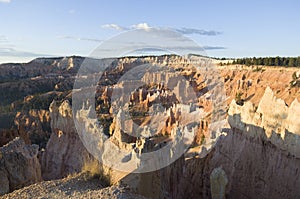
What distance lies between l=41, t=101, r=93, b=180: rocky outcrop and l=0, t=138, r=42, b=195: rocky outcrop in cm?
300

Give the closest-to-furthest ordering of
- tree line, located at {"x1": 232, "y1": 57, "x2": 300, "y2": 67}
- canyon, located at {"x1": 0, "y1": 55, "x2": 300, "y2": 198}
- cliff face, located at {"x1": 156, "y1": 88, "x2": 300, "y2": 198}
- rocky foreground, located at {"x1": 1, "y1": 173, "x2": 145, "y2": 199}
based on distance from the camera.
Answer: rocky foreground, located at {"x1": 1, "y1": 173, "x2": 145, "y2": 199}, canyon, located at {"x1": 0, "y1": 55, "x2": 300, "y2": 198}, cliff face, located at {"x1": 156, "y1": 88, "x2": 300, "y2": 198}, tree line, located at {"x1": 232, "y1": 57, "x2": 300, "y2": 67}

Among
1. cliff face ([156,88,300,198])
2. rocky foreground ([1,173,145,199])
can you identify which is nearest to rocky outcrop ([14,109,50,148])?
cliff face ([156,88,300,198])

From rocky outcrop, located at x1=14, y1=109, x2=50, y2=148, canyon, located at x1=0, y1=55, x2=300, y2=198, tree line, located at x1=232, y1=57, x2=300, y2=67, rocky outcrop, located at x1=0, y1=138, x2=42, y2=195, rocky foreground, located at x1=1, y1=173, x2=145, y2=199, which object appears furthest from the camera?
tree line, located at x1=232, y1=57, x2=300, y2=67

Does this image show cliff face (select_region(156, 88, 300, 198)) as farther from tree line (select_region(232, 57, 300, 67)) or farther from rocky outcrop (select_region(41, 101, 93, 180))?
tree line (select_region(232, 57, 300, 67))

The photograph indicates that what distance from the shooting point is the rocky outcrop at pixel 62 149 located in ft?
43.0

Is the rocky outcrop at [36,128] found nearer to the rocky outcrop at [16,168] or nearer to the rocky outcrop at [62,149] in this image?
the rocky outcrop at [62,149]

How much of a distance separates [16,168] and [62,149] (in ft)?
16.5

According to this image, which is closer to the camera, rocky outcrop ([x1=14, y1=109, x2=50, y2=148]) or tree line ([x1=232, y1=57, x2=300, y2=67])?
rocky outcrop ([x1=14, y1=109, x2=50, y2=148])

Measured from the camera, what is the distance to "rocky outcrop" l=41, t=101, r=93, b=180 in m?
13.1

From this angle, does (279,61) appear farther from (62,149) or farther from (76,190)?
(76,190)

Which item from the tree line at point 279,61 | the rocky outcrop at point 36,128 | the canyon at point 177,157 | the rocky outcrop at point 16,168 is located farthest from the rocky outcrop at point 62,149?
the tree line at point 279,61

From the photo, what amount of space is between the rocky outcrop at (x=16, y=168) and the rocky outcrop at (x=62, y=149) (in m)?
3.00

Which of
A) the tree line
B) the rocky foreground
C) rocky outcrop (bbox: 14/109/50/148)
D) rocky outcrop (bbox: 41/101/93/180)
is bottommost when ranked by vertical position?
rocky outcrop (bbox: 14/109/50/148)

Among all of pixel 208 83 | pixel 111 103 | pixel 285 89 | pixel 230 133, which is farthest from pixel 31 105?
pixel 230 133
